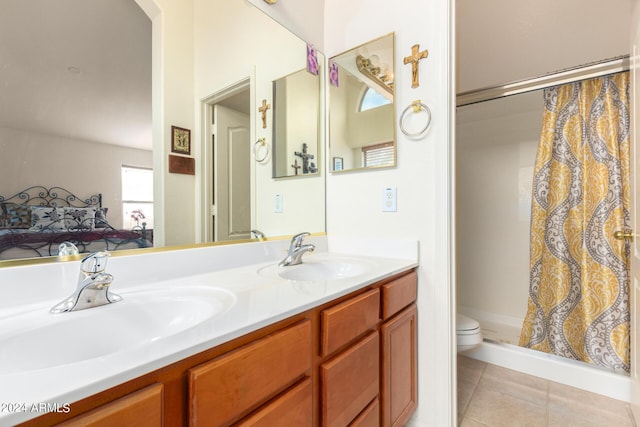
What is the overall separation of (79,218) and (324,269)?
3.09ft

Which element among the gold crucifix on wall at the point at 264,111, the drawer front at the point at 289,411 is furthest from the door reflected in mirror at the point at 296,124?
the drawer front at the point at 289,411

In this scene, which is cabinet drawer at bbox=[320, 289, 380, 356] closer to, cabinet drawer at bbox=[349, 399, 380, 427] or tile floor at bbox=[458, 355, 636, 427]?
cabinet drawer at bbox=[349, 399, 380, 427]

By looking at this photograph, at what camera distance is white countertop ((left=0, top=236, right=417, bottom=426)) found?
367 millimetres

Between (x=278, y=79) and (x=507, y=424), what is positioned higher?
(x=278, y=79)

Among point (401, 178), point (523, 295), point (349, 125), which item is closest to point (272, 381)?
point (401, 178)

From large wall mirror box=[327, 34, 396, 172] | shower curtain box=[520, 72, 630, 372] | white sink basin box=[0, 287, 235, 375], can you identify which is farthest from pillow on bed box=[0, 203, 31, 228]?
shower curtain box=[520, 72, 630, 372]

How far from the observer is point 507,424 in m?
1.38

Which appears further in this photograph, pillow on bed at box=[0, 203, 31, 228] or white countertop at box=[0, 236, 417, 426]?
pillow on bed at box=[0, 203, 31, 228]

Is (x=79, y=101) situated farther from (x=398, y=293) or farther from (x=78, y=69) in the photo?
(x=398, y=293)

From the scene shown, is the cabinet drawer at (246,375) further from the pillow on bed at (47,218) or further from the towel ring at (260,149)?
the towel ring at (260,149)

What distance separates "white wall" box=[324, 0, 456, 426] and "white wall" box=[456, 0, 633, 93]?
33.6 inches

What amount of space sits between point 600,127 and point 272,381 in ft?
7.51

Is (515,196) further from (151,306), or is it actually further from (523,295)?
(151,306)

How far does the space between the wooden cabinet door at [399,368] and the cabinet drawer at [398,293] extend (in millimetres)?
37
